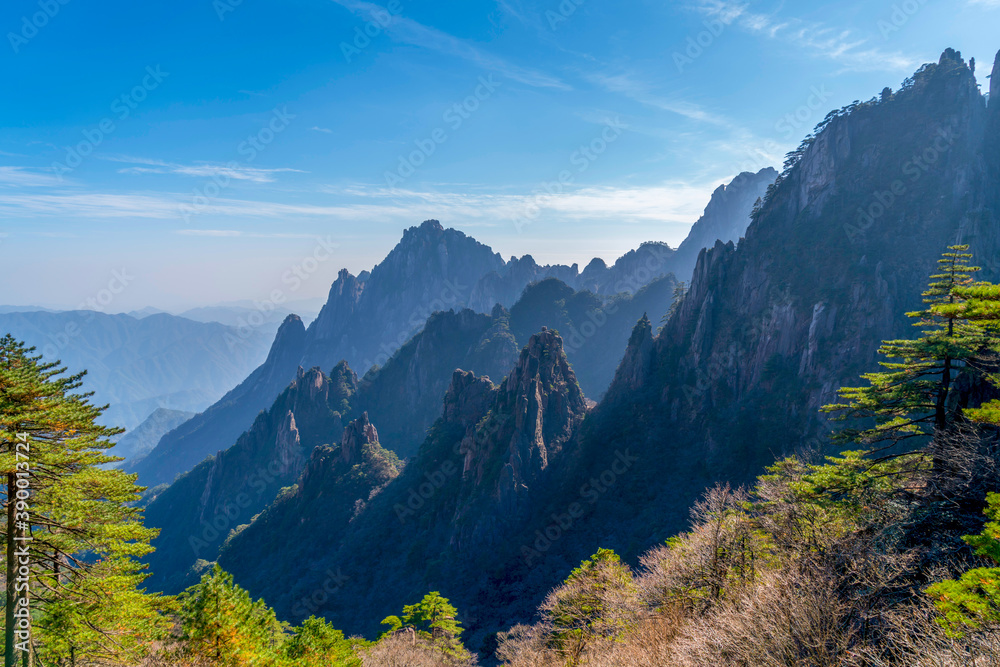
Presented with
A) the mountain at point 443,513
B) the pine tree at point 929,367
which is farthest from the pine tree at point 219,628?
the mountain at point 443,513

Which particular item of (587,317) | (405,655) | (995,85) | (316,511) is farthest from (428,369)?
(995,85)

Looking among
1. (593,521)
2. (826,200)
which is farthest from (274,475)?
(826,200)

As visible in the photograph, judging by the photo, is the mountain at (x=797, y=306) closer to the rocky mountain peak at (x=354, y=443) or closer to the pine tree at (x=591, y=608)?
the pine tree at (x=591, y=608)

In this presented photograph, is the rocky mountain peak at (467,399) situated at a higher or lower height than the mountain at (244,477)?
higher

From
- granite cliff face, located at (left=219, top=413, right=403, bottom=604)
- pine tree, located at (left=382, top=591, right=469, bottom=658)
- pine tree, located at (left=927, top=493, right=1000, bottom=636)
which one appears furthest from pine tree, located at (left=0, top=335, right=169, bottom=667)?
granite cliff face, located at (left=219, top=413, right=403, bottom=604)

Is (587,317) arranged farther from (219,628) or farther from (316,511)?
(219,628)

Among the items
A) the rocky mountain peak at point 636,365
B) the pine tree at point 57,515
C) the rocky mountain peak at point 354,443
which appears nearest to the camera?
the pine tree at point 57,515

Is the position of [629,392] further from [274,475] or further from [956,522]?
[274,475]

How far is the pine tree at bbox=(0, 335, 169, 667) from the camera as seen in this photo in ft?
41.2

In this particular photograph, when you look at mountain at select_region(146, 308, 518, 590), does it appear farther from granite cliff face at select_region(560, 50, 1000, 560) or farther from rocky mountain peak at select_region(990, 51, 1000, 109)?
rocky mountain peak at select_region(990, 51, 1000, 109)

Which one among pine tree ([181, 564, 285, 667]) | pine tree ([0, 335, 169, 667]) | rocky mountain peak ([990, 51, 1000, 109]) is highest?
rocky mountain peak ([990, 51, 1000, 109])

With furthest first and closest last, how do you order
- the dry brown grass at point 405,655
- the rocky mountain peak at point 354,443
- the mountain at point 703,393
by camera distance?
the rocky mountain peak at point 354,443 → the mountain at point 703,393 → the dry brown grass at point 405,655

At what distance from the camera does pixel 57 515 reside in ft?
44.3

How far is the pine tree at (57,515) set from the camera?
1257 centimetres
